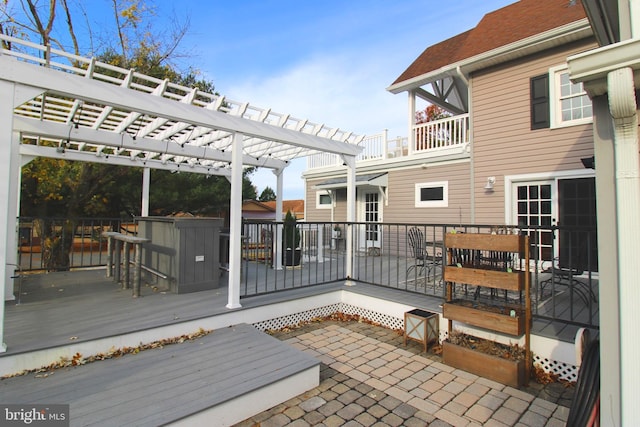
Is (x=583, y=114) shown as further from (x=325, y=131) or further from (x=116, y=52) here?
(x=116, y=52)

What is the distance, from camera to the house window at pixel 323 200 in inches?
461

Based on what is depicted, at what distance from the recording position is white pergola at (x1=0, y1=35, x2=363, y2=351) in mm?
2662

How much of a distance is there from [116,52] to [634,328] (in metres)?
12.0

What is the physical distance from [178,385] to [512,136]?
739 centimetres

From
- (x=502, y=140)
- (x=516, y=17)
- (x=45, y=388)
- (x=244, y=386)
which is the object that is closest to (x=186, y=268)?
(x=45, y=388)

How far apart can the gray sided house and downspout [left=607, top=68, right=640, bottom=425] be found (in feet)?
13.3

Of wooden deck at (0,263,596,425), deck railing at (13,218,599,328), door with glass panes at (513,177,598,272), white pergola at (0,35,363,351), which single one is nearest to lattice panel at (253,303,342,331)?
wooden deck at (0,263,596,425)

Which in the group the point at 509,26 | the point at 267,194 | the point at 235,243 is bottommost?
the point at 235,243

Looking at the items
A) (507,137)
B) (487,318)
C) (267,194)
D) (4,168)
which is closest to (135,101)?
(4,168)

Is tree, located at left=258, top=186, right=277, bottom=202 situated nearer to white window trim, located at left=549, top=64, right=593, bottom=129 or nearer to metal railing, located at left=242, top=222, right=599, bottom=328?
metal railing, located at left=242, top=222, right=599, bottom=328

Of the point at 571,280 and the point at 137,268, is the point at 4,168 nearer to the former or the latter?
the point at 137,268

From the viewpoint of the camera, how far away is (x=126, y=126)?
4.69 m

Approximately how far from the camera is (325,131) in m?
5.28

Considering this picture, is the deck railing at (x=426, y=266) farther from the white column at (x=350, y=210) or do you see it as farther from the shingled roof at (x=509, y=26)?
the shingled roof at (x=509, y=26)
